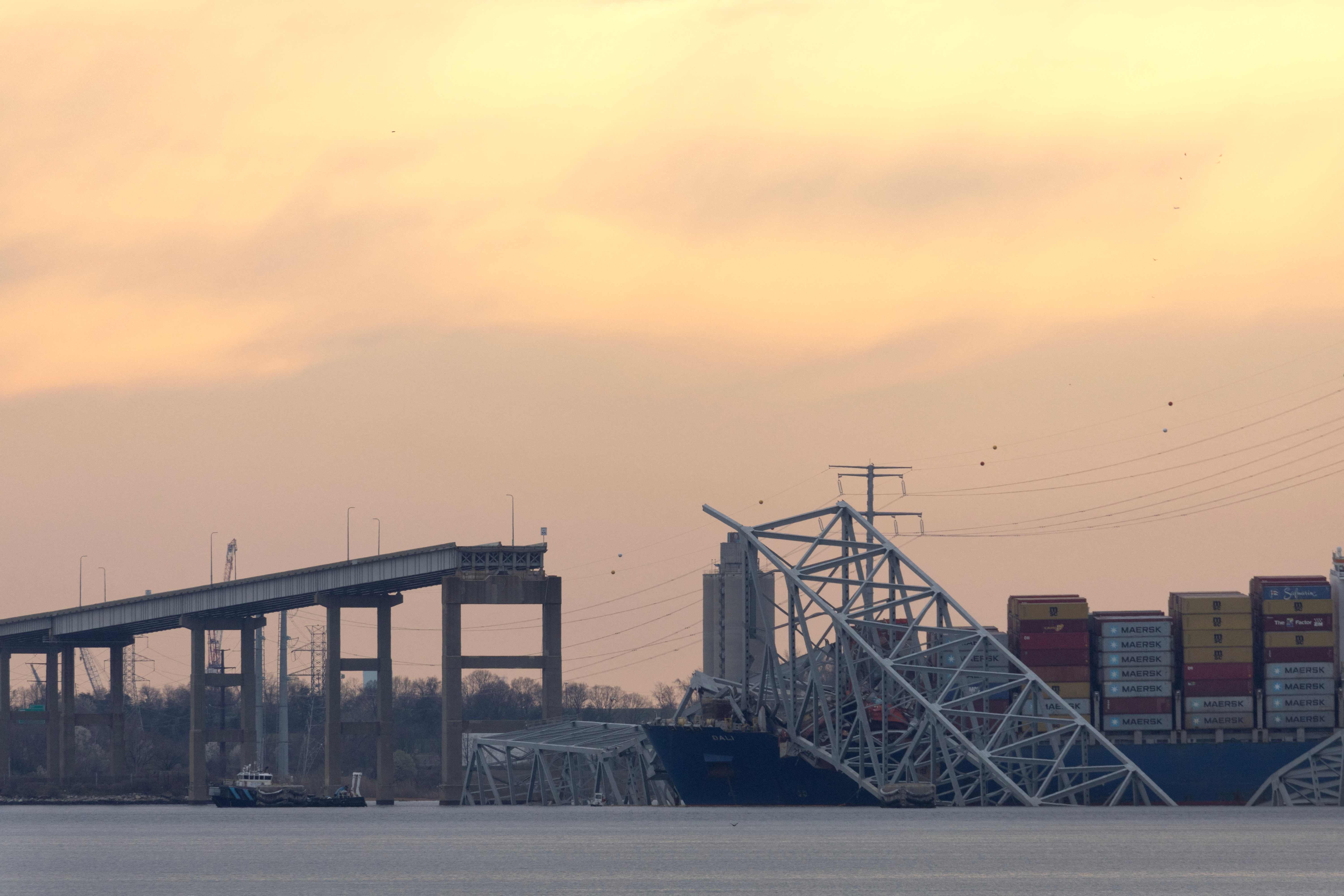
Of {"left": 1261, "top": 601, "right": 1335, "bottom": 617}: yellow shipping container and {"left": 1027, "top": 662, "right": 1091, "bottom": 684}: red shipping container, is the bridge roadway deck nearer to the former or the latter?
{"left": 1027, "top": 662, "right": 1091, "bottom": 684}: red shipping container

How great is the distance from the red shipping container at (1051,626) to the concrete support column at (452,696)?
4444cm

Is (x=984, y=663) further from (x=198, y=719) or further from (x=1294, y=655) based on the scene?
(x=198, y=719)

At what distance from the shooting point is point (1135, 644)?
123 metres

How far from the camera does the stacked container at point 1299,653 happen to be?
122000 millimetres

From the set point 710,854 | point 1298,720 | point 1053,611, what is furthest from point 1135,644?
Answer: point 710,854

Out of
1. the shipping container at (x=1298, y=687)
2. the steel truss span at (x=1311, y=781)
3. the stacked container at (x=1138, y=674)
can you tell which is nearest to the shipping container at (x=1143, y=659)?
the stacked container at (x=1138, y=674)

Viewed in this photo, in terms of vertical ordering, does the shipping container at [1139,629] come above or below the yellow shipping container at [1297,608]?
below

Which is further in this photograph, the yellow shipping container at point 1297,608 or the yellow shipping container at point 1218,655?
the yellow shipping container at point 1218,655

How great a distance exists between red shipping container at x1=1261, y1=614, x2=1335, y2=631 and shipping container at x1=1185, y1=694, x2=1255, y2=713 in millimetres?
4855

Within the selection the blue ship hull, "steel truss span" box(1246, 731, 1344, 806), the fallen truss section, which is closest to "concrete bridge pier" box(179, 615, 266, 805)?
the fallen truss section

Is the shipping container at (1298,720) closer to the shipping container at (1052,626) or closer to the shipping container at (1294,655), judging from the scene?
the shipping container at (1294,655)

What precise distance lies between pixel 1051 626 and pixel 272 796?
73.1 metres

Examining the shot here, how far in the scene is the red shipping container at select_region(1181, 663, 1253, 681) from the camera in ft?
401

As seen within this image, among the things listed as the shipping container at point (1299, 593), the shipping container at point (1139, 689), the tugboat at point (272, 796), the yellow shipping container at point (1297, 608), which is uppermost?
the shipping container at point (1299, 593)
